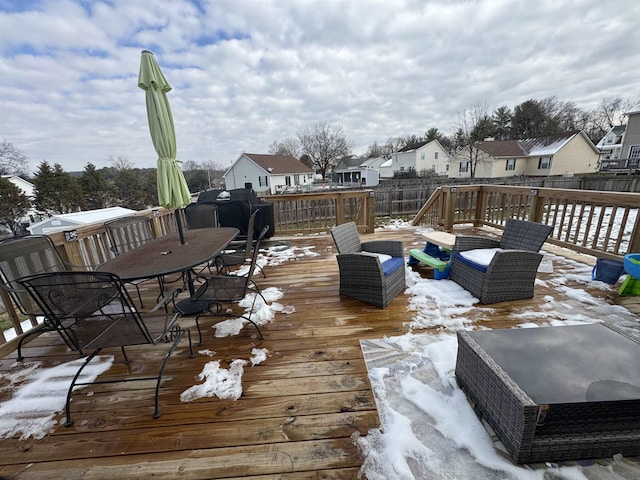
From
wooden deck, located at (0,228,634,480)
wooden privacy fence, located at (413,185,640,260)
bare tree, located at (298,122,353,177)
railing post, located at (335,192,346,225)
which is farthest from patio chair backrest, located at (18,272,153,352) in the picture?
bare tree, located at (298,122,353,177)

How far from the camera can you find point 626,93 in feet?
94.8

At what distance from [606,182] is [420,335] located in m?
17.0

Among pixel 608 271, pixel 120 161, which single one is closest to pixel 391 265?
pixel 608 271

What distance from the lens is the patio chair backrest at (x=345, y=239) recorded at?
2.86m

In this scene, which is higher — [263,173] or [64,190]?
[263,173]

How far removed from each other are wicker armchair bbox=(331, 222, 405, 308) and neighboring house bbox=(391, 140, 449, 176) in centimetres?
2862

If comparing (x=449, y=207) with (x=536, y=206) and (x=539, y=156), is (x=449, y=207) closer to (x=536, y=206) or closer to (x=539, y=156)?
(x=536, y=206)

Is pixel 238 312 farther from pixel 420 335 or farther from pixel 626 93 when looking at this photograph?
pixel 626 93

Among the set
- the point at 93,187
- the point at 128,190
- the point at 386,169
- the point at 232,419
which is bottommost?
the point at 232,419

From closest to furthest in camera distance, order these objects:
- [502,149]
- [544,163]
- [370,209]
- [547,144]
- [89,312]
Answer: [89,312]
[370,209]
[544,163]
[547,144]
[502,149]

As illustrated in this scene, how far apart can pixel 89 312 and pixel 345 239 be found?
90.0 inches

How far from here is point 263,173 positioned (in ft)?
83.1

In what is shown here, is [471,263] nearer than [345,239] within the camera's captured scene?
Yes

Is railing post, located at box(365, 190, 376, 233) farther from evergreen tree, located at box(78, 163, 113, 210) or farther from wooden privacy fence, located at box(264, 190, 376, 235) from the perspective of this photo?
evergreen tree, located at box(78, 163, 113, 210)
